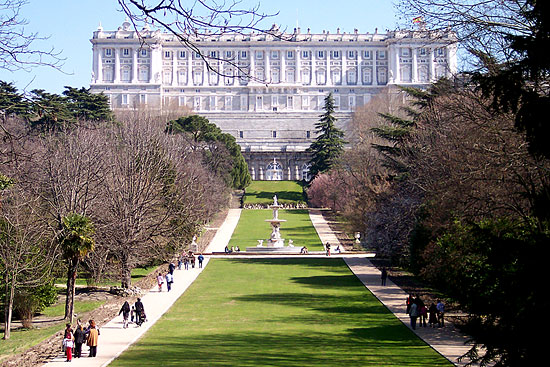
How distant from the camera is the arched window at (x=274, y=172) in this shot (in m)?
97.7

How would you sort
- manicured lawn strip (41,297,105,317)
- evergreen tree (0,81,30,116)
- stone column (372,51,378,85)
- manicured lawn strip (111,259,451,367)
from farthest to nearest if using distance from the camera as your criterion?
stone column (372,51,378,85) → manicured lawn strip (41,297,105,317) → manicured lawn strip (111,259,451,367) → evergreen tree (0,81,30,116)

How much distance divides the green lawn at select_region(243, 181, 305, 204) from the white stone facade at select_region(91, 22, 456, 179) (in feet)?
107

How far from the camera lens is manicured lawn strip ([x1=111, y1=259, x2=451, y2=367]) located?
56.4 feet

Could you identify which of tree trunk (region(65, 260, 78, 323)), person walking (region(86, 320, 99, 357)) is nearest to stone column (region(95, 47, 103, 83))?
tree trunk (region(65, 260, 78, 323))

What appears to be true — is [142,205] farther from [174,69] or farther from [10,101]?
[174,69]

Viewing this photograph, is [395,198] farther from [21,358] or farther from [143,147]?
[21,358]

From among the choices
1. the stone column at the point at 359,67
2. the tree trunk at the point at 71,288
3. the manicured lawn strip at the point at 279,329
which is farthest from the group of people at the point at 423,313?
the stone column at the point at 359,67

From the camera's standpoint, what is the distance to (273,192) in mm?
81875

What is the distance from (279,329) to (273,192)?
6062cm

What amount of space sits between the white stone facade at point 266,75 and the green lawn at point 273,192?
32670 mm

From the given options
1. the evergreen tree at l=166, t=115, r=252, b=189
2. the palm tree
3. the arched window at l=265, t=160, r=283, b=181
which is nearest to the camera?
the palm tree

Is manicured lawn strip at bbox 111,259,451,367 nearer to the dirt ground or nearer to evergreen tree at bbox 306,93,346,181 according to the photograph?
the dirt ground

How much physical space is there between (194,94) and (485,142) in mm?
107639

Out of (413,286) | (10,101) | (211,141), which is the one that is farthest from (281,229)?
(10,101)
